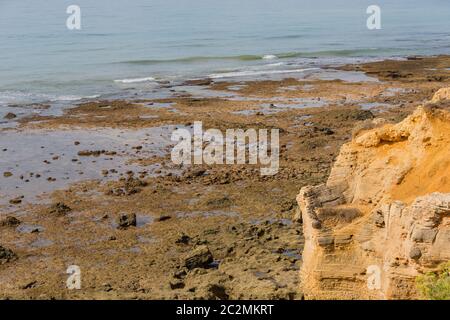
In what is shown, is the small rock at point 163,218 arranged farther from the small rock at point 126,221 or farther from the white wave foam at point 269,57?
the white wave foam at point 269,57

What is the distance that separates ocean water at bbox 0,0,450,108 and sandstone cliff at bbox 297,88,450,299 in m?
34.0

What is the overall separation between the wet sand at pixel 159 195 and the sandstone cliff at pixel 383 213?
1300 millimetres

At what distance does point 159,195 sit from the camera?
75.5 ft

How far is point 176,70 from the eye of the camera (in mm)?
57062

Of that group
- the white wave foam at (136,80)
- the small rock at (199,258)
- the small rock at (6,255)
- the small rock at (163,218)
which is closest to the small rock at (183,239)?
the small rock at (199,258)

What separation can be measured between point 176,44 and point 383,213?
6557 centimetres

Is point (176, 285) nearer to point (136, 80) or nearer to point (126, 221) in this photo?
point (126, 221)

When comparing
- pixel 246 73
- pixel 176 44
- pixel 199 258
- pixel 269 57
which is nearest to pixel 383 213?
pixel 199 258

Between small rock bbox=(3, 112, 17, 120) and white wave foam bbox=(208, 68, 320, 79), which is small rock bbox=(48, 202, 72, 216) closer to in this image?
small rock bbox=(3, 112, 17, 120)

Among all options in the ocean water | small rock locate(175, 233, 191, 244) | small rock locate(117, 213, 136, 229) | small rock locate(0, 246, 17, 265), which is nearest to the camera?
small rock locate(0, 246, 17, 265)

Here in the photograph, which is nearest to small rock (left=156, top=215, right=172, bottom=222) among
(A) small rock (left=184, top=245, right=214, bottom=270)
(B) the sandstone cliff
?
(A) small rock (left=184, top=245, right=214, bottom=270)

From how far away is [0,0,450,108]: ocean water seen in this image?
172 feet

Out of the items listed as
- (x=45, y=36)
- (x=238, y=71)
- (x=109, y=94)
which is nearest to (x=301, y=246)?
(x=109, y=94)

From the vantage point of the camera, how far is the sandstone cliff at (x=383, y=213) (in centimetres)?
948
